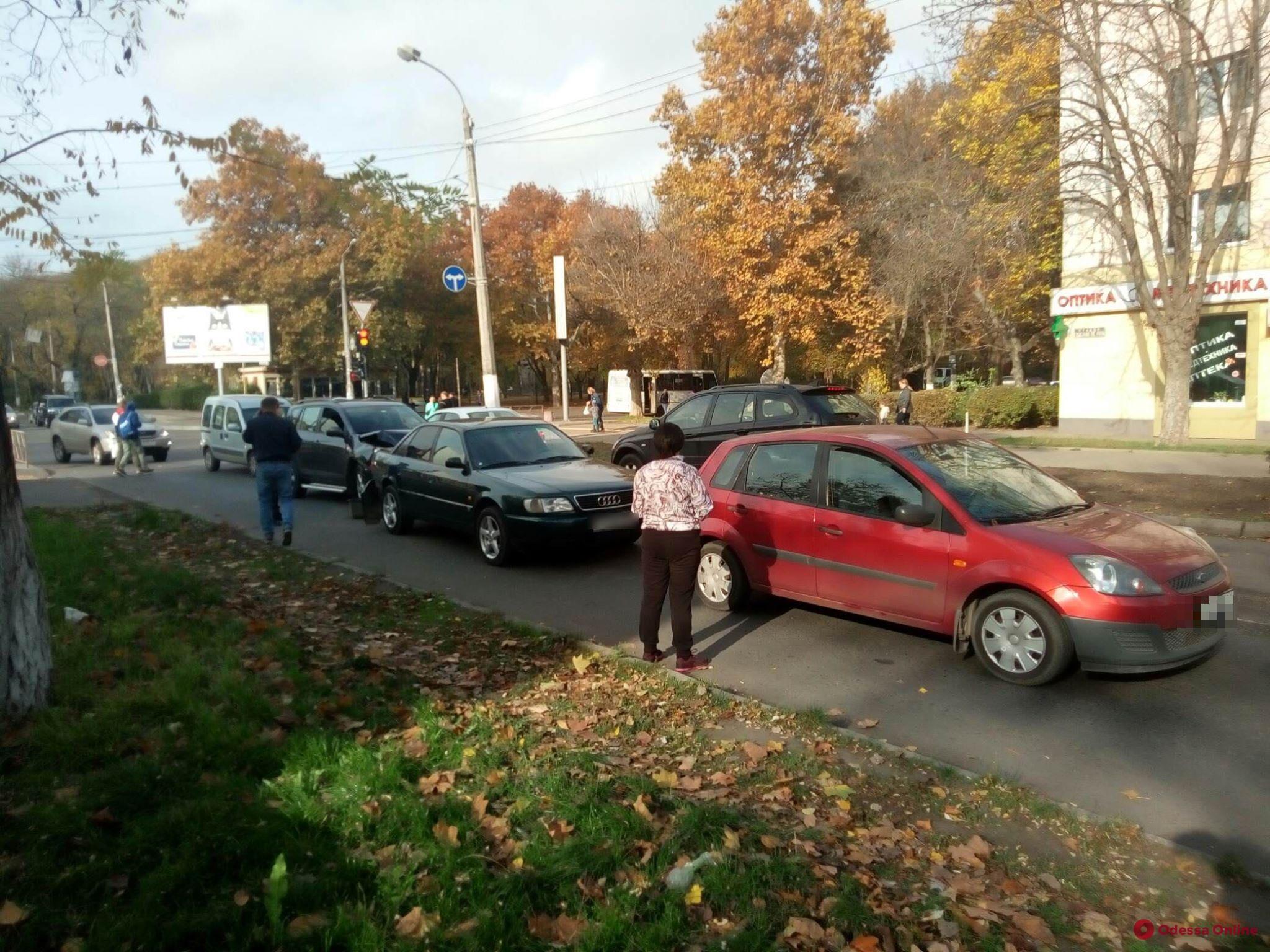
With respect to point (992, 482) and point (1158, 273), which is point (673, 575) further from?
point (1158, 273)

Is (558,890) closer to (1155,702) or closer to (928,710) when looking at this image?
(928,710)

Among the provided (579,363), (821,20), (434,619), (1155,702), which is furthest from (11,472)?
(579,363)

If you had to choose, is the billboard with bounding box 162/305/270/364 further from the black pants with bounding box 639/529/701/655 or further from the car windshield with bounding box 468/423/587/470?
the black pants with bounding box 639/529/701/655

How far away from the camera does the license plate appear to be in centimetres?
559

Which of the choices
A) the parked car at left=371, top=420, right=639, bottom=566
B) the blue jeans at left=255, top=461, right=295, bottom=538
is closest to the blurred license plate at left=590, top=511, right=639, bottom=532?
the parked car at left=371, top=420, right=639, bottom=566

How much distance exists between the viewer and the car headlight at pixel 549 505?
9844 millimetres

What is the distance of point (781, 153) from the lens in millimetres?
32750

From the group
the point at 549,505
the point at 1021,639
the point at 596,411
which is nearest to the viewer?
the point at 1021,639

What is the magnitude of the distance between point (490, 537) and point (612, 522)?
1388 mm

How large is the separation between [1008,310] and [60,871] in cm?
3409

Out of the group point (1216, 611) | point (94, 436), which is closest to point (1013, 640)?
point (1216, 611)

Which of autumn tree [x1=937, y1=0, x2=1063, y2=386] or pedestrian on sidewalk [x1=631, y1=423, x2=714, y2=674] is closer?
pedestrian on sidewalk [x1=631, y1=423, x2=714, y2=674]

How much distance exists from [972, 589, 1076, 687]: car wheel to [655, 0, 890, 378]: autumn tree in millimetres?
27514

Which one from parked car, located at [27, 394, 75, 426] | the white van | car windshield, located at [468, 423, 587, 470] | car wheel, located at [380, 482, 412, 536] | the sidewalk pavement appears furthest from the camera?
parked car, located at [27, 394, 75, 426]
